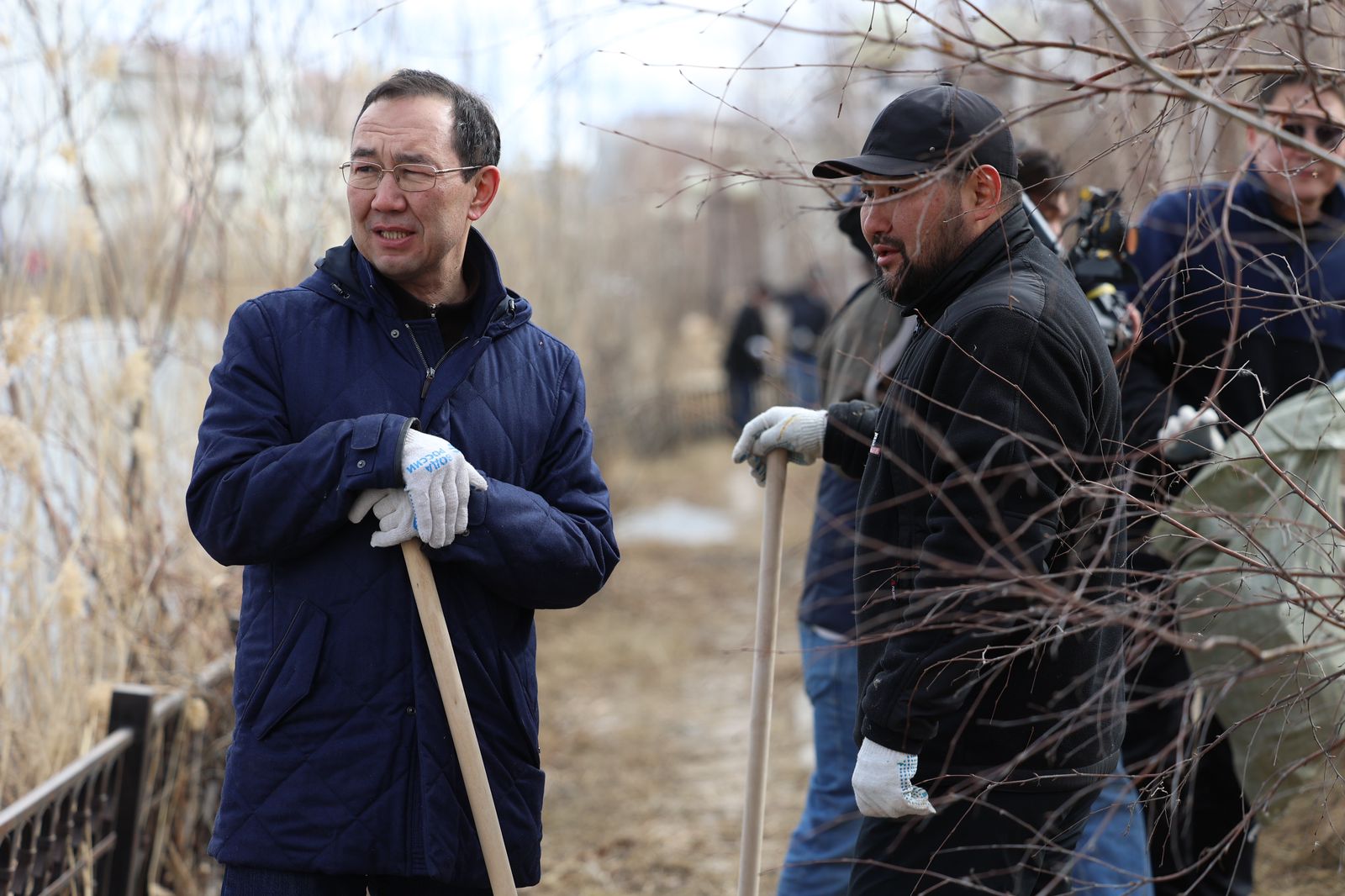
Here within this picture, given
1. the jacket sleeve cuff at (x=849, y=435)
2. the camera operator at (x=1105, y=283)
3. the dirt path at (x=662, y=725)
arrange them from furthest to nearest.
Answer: the dirt path at (x=662, y=725) → the camera operator at (x=1105, y=283) → the jacket sleeve cuff at (x=849, y=435)

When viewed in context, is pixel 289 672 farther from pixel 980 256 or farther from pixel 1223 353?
pixel 1223 353

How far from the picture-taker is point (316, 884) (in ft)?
6.91

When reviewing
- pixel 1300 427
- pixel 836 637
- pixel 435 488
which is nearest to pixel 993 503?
pixel 435 488

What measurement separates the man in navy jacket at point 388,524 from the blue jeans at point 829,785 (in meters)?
0.97

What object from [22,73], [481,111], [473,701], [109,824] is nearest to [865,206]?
[481,111]

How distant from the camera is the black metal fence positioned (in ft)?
9.07

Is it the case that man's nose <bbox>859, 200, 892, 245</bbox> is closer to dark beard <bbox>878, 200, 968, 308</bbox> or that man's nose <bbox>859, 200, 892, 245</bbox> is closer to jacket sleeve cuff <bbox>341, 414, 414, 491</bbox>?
dark beard <bbox>878, 200, 968, 308</bbox>

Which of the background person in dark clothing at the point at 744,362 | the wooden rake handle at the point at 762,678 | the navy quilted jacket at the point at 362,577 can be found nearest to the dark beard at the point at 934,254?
the wooden rake handle at the point at 762,678

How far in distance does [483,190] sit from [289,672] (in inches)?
37.9

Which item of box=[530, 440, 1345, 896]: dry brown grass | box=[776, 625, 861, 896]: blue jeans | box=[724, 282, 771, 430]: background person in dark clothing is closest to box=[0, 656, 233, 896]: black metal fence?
box=[530, 440, 1345, 896]: dry brown grass

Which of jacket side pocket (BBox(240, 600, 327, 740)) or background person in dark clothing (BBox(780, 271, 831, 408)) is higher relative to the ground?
background person in dark clothing (BBox(780, 271, 831, 408))

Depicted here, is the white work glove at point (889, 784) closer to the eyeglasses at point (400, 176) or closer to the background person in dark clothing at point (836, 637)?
the background person in dark clothing at point (836, 637)

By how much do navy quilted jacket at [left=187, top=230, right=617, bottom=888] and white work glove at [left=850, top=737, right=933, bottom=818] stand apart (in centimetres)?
57

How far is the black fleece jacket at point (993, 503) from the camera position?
2.02 m
